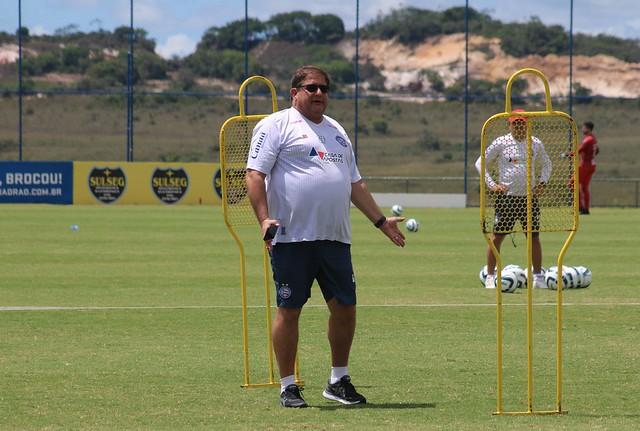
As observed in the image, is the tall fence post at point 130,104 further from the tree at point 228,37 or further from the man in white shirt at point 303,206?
the tree at point 228,37

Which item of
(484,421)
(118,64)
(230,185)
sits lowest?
(484,421)

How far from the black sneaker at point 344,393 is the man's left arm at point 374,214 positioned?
3.02ft

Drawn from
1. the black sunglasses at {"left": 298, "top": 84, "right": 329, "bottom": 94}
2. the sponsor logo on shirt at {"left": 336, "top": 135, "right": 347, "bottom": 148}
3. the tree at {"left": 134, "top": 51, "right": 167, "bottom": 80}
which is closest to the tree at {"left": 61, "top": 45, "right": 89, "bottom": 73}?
the tree at {"left": 134, "top": 51, "right": 167, "bottom": 80}

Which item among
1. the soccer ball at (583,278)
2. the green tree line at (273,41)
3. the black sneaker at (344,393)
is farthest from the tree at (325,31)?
the black sneaker at (344,393)

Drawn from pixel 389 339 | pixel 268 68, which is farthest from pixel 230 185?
pixel 268 68

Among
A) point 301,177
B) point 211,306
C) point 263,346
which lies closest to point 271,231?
point 301,177

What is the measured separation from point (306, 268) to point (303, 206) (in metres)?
0.39

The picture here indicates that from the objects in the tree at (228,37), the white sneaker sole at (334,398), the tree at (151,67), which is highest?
the tree at (228,37)

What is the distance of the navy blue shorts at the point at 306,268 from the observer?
8516mm

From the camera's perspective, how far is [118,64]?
252 ft

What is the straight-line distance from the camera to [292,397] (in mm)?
8445

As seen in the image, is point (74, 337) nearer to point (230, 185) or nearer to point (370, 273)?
point (230, 185)

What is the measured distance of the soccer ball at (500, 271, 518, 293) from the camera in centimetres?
1530

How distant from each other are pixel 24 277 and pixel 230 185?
8420 millimetres
